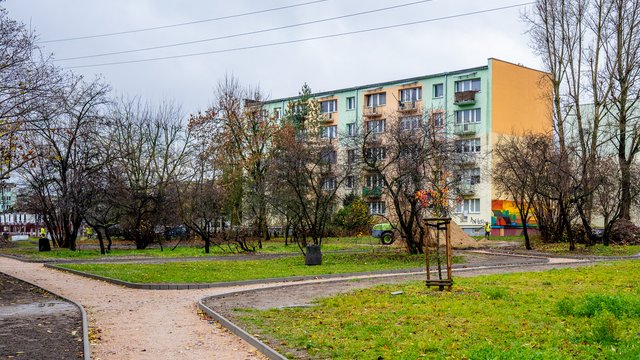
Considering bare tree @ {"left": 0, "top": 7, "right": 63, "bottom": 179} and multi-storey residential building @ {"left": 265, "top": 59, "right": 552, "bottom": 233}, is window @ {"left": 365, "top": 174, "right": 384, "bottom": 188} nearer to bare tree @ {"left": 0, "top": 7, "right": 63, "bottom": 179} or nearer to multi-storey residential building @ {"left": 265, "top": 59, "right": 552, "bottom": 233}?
bare tree @ {"left": 0, "top": 7, "right": 63, "bottom": 179}

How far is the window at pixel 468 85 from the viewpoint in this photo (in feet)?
188

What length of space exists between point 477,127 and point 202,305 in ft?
156

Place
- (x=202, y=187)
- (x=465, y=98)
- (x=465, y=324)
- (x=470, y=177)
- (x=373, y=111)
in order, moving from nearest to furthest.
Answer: (x=465, y=324) → (x=470, y=177) → (x=202, y=187) → (x=465, y=98) → (x=373, y=111)

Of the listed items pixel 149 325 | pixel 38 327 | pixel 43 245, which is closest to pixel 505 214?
pixel 43 245

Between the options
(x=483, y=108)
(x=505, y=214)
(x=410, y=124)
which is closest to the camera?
(x=410, y=124)

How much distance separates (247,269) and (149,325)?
1132 cm

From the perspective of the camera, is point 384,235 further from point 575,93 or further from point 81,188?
point 81,188

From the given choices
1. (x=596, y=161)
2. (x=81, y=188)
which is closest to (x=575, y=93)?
(x=596, y=161)

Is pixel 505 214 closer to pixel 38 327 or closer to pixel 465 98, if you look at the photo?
pixel 465 98

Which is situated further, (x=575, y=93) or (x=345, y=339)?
(x=575, y=93)

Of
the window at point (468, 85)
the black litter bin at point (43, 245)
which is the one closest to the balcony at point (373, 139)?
the black litter bin at point (43, 245)

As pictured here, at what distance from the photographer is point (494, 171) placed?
41500 millimetres

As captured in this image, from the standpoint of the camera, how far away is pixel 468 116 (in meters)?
58.2

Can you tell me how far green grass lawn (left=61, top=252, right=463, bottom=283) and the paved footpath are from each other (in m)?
1.72
